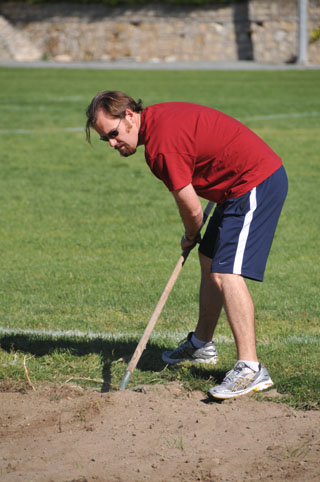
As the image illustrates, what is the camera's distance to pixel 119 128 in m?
4.13

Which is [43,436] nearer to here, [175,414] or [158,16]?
[175,414]

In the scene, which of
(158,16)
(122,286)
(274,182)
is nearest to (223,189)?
(274,182)

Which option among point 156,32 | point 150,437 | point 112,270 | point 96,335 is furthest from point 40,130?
point 156,32

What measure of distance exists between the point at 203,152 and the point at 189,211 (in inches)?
12.7

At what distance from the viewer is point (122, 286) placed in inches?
257

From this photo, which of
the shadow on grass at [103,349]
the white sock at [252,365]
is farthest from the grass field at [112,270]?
the white sock at [252,365]

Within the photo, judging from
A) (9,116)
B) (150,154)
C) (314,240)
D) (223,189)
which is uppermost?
(150,154)

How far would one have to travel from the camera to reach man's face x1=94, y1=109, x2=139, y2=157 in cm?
412

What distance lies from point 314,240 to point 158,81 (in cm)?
1878

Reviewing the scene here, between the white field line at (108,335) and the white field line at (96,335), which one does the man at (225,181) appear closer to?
the white field line at (108,335)

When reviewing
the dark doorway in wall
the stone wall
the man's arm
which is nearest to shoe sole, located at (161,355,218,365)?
the man's arm

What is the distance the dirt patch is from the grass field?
0.91ft

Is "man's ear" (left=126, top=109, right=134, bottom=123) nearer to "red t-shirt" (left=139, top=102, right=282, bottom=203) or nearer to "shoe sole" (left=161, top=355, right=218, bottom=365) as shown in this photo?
"red t-shirt" (left=139, top=102, right=282, bottom=203)

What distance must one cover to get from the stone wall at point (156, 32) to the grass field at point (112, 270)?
27.3 meters
